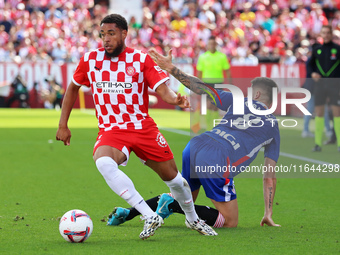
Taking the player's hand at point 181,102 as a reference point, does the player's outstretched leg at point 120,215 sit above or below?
below

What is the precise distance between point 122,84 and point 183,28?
2527 cm

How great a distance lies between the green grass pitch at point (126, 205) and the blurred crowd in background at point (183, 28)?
44.4ft

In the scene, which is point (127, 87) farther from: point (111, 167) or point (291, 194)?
point (291, 194)

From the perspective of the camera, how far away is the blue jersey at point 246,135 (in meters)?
6.72

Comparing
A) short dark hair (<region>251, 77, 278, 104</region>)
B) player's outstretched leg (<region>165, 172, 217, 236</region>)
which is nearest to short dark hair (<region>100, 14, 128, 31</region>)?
player's outstretched leg (<region>165, 172, 217, 236</region>)

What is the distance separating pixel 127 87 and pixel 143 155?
612 mm

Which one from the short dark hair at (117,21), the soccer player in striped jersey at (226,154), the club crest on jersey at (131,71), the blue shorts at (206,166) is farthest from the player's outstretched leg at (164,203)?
the short dark hair at (117,21)

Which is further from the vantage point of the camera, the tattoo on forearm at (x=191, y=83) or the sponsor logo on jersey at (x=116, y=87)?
the tattoo on forearm at (x=191, y=83)

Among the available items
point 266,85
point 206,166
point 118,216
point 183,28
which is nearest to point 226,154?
point 206,166

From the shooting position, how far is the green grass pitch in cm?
566

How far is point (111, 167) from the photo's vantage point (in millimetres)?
5723

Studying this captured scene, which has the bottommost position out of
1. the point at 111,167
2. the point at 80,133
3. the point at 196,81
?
the point at 80,133

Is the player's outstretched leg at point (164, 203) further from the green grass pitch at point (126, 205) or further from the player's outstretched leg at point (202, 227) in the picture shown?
the player's outstretched leg at point (202, 227)

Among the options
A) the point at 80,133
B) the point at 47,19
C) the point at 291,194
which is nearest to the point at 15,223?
the point at 291,194
